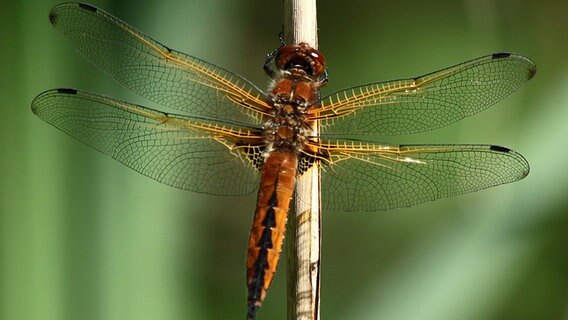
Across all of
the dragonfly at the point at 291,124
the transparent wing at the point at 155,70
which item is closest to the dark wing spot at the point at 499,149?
the dragonfly at the point at 291,124

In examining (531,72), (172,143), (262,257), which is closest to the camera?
(262,257)

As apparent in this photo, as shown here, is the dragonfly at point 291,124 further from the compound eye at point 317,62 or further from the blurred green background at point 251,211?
the blurred green background at point 251,211

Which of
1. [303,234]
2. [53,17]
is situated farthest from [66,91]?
[303,234]

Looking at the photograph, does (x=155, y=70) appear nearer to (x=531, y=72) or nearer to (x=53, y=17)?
(x=53, y=17)

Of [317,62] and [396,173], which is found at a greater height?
[317,62]

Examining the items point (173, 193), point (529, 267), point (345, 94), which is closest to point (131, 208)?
point (173, 193)
